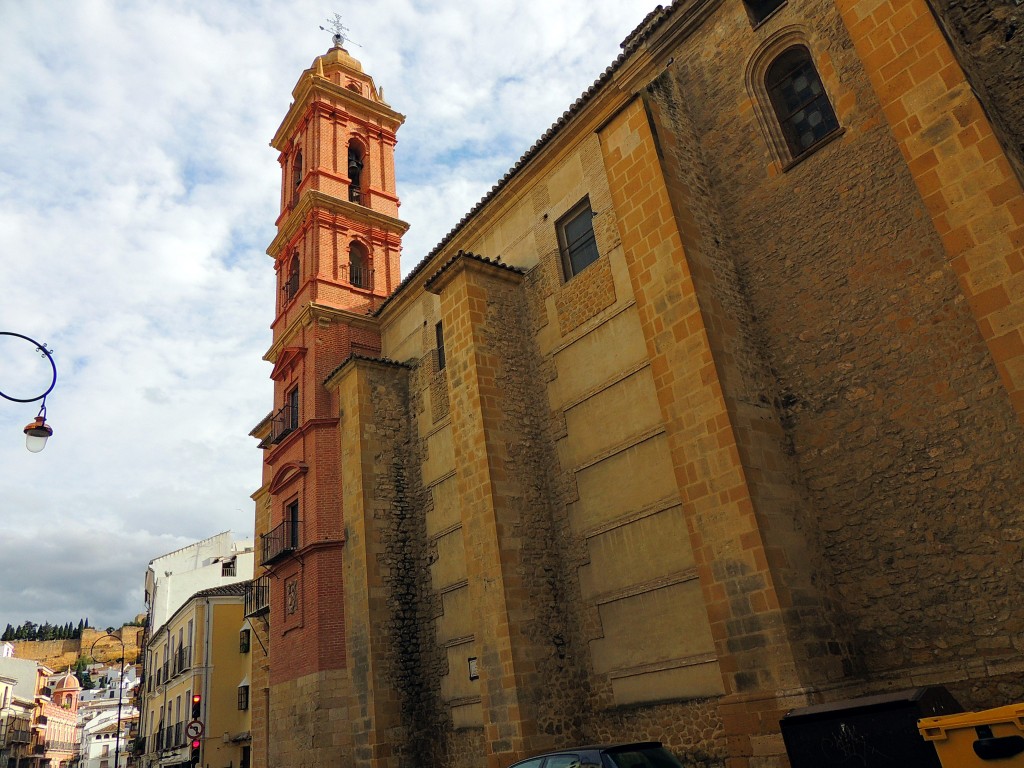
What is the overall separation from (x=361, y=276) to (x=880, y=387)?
15.9m

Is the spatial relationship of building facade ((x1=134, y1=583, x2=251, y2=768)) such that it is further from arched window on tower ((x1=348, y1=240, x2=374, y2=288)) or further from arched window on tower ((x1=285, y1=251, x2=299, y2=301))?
arched window on tower ((x1=348, y1=240, x2=374, y2=288))

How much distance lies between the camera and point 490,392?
486 inches

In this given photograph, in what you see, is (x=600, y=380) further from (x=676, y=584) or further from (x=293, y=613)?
(x=293, y=613)

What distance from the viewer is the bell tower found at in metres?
15.4

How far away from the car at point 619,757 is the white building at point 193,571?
34830mm

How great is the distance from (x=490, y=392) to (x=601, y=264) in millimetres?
2858

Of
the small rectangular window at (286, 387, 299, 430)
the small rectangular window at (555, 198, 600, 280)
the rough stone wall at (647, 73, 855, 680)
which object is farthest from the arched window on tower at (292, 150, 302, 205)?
the rough stone wall at (647, 73, 855, 680)

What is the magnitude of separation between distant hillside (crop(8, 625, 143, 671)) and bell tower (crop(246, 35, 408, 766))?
3789 inches

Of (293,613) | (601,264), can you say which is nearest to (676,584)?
(601,264)

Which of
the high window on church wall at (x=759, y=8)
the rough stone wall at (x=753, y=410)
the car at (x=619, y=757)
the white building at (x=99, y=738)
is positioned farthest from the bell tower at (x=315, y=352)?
the white building at (x=99, y=738)

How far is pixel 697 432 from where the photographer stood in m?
8.47

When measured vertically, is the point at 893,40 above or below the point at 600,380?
above

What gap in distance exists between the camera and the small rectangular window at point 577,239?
12539 millimetres

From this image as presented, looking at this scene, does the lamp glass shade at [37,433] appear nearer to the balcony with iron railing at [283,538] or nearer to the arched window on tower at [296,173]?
the balcony with iron railing at [283,538]
